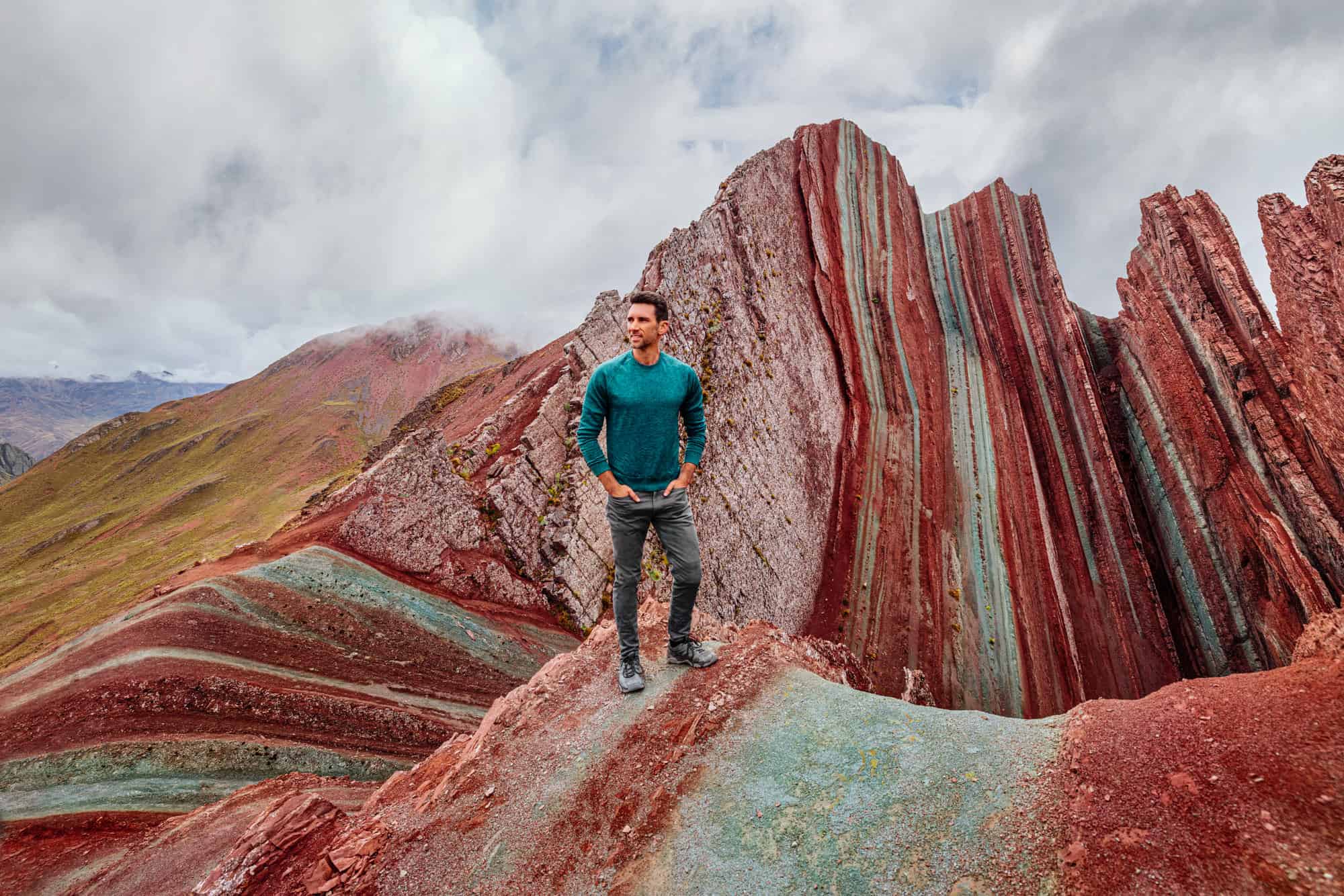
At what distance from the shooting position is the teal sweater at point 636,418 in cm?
620

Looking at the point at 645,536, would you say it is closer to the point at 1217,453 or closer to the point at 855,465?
the point at 855,465

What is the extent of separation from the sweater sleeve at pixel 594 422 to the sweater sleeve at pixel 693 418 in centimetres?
99

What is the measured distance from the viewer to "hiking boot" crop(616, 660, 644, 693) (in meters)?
7.07

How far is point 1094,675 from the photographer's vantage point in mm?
20172

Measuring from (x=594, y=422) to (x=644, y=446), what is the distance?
640mm

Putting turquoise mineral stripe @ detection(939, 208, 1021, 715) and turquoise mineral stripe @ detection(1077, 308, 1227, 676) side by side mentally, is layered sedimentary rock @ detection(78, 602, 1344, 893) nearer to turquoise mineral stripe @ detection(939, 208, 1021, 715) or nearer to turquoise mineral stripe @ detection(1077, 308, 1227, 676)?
turquoise mineral stripe @ detection(939, 208, 1021, 715)

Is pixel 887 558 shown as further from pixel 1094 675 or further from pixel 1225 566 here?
pixel 1225 566

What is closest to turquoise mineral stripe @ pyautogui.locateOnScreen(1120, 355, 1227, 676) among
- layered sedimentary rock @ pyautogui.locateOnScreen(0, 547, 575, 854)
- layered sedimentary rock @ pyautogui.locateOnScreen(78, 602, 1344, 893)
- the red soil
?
layered sedimentary rock @ pyautogui.locateOnScreen(78, 602, 1344, 893)

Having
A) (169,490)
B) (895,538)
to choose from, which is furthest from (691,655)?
(169,490)

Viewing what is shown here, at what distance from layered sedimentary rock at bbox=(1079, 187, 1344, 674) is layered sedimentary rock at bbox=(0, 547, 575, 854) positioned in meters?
22.4

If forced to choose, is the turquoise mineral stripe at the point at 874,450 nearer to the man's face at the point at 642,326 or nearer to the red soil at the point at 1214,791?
the red soil at the point at 1214,791

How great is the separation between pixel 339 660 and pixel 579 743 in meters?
7.00

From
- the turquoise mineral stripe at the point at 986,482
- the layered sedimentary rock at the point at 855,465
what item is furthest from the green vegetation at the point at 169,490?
the turquoise mineral stripe at the point at 986,482

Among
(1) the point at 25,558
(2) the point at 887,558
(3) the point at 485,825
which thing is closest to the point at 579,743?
(3) the point at 485,825
